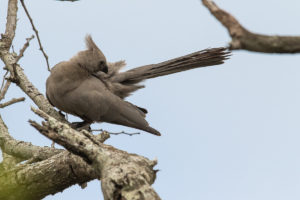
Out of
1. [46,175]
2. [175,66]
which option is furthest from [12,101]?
[175,66]

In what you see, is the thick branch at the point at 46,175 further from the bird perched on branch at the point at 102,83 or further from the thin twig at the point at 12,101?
the bird perched on branch at the point at 102,83

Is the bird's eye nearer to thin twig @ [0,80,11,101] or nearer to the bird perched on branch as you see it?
A: the bird perched on branch

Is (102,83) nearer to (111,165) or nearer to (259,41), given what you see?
(111,165)

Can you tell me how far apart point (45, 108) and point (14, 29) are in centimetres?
116

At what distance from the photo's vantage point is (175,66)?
6496 millimetres

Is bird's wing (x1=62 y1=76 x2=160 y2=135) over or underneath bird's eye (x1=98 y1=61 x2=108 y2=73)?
underneath

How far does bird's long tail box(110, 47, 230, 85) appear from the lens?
6188 millimetres

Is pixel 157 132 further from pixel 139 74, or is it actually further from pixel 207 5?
pixel 207 5

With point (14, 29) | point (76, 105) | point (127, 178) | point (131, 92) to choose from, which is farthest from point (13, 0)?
point (127, 178)

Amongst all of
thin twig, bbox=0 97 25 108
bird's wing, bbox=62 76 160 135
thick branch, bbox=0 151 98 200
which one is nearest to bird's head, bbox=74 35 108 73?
bird's wing, bbox=62 76 160 135

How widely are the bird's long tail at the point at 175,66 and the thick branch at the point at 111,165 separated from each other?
9.13 ft

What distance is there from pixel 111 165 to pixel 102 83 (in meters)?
3.36

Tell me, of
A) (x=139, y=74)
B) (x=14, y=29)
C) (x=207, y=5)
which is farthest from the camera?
(x=139, y=74)

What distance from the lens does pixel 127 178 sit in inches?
126
